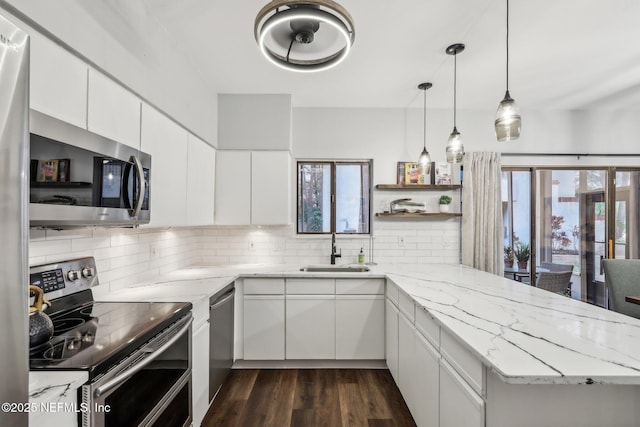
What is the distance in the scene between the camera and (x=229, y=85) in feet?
10.0

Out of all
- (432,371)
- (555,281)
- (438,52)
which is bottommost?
(432,371)

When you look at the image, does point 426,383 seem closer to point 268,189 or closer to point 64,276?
point 64,276

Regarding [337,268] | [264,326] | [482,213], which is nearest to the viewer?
[264,326]

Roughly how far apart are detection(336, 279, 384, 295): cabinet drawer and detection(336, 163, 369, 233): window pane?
848 millimetres

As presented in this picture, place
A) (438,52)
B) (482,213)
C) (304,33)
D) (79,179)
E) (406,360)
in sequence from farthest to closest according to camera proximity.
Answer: (482,213) < (438,52) < (406,360) < (304,33) < (79,179)

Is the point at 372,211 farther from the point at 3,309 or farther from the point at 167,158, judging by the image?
the point at 3,309

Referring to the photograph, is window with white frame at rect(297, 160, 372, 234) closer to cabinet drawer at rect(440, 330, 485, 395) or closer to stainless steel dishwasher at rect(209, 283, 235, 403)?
stainless steel dishwasher at rect(209, 283, 235, 403)

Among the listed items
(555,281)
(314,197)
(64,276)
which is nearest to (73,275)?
(64,276)

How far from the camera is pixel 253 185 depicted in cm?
323

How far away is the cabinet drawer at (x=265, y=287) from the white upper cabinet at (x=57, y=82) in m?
1.86

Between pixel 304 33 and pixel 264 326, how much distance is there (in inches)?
94.2

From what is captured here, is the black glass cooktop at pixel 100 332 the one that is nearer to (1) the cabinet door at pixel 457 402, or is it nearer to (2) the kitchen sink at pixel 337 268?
(1) the cabinet door at pixel 457 402

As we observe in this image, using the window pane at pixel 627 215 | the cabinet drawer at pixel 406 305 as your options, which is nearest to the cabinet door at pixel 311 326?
the cabinet drawer at pixel 406 305

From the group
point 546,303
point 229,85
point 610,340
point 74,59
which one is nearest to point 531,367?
point 610,340
